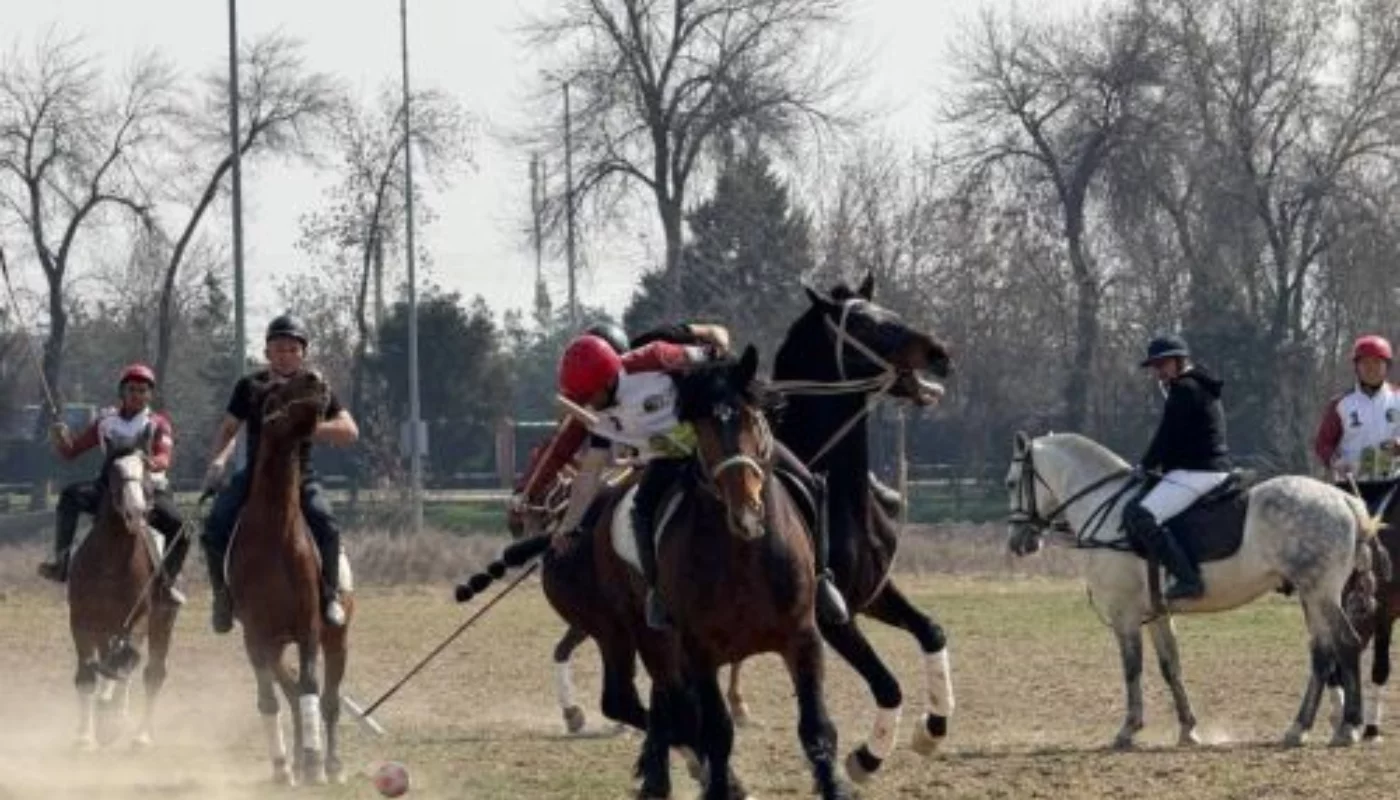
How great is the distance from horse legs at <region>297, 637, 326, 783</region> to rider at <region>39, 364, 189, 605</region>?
3937 mm

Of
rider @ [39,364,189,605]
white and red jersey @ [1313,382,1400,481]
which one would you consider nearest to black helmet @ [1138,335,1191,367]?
white and red jersey @ [1313,382,1400,481]

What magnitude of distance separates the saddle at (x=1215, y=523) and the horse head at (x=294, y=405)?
6.21 metres

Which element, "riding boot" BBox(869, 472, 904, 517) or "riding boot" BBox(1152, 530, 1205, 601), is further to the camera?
"riding boot" BBox(1152, 530, 1205, 601)

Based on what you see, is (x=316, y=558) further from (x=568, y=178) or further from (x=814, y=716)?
(x=568, y=178)

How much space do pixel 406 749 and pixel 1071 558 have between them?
26.5 metres

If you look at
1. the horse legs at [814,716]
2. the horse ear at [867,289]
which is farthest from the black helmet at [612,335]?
the horse legs at [814,716]

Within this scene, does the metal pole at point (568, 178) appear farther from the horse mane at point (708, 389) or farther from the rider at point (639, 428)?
the horse mane at point (708, 389)

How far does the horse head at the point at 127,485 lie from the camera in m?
21.0

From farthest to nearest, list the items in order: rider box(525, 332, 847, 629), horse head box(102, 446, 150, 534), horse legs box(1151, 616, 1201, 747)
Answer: horse head box(102, 446, 150, 534), horse legs box(1151, 616, 1201, 747), rider box(525, 332, 847, 629)

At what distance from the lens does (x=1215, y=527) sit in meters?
20.2

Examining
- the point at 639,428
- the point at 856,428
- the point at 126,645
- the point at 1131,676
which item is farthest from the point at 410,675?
the point at 1131,676

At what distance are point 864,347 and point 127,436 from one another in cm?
754

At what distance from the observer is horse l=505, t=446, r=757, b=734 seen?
17906mm

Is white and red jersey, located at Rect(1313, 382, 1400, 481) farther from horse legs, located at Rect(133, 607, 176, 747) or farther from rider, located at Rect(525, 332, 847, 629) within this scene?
horse legs, located at Rect(133, 607, 176, 747)
